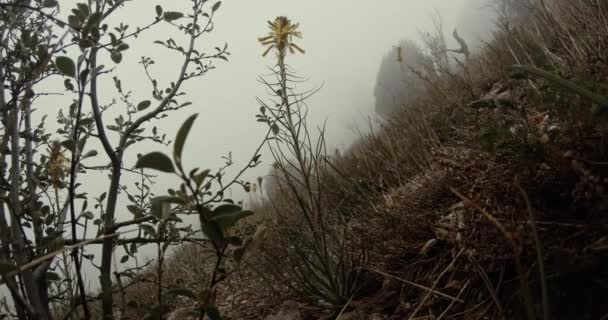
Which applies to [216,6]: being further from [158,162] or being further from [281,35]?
[158,162]

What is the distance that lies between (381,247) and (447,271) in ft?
0.99

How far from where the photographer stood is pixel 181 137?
1.54 feet

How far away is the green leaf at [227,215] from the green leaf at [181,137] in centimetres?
14

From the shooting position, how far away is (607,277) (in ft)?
2.41

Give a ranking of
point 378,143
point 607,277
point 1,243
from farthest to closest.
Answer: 1. point 378,143
2. point 1,243
3. point 607,277

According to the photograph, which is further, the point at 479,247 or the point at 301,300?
the point at 301,300

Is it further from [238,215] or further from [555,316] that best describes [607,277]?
[238,215]

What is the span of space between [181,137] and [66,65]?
0.50m

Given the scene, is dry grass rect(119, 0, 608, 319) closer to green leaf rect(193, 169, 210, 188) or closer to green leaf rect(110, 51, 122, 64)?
green leaf rect(193, 169, 210, 188)

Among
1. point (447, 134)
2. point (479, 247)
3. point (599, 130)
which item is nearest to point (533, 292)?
point (479, 247)

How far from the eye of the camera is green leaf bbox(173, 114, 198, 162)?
1.48 feet

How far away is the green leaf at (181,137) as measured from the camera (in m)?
0.45

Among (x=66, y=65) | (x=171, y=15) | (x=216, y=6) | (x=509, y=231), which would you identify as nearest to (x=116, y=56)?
(x=66, y=65)

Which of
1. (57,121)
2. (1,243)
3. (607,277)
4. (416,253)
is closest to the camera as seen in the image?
(607,277)
